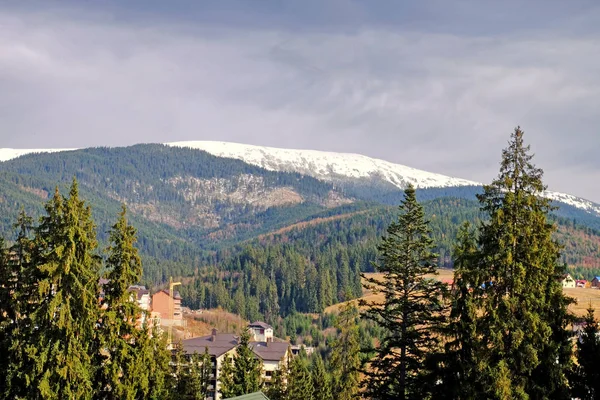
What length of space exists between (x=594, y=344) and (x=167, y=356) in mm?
38391

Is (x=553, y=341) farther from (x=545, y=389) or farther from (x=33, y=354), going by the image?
(x=33, y=354)

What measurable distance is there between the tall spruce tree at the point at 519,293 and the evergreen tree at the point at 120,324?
1816 cm

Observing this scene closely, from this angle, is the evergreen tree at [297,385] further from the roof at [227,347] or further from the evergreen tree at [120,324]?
the roof at [227,347]

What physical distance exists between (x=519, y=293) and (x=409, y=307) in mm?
10189

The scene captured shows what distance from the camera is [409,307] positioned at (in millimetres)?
36688

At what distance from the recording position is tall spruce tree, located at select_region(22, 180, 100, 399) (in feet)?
104

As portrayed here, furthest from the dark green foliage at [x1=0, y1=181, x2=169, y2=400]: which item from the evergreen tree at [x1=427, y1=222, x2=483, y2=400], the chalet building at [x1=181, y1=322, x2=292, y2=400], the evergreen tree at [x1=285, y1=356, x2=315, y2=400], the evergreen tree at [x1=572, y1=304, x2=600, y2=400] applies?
the chalet building at [x1=181, y1=322, x2=292, y2=400]

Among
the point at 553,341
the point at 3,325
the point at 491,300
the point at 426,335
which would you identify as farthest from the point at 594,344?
the point at 3,325

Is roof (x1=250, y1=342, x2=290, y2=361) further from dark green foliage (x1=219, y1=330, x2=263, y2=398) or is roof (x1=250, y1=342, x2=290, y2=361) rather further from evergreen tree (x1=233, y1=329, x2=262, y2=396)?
evergreen tree (x1=233, y1=329, x2=262, y2=396)

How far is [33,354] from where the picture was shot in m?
31.6

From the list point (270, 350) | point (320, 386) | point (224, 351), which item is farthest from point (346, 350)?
point (270, 350)

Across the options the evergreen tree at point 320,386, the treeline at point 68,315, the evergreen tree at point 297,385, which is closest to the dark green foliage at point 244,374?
the evergreen tree at point 297,385

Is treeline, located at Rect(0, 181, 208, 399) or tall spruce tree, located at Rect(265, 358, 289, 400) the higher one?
treeline, located at Rect(0, 181, 208, 399)

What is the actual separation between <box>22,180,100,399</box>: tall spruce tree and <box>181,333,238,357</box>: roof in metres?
68.3
